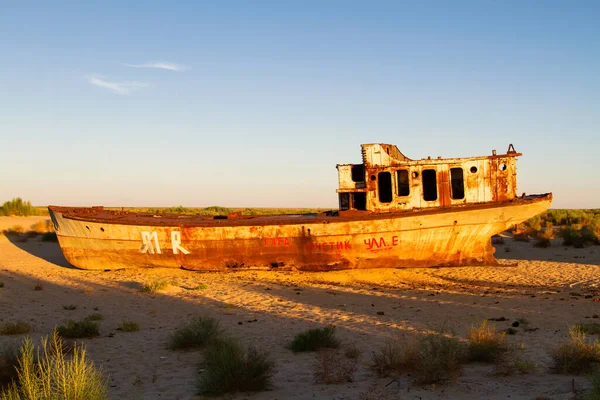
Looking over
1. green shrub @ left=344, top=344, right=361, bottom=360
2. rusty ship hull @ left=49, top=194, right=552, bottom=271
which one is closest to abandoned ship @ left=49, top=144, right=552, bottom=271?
rusty ship hull @ left=49, top=194, right=552, bottom=271

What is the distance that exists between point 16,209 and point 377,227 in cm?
4062

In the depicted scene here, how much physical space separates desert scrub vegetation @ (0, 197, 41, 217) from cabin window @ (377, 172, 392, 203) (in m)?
39.1

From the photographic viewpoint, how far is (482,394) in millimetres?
5535

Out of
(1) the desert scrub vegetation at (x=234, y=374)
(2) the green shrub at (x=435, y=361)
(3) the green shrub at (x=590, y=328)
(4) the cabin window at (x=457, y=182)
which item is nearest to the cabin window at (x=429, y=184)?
(4) the cabin window at (x=457, y=182)

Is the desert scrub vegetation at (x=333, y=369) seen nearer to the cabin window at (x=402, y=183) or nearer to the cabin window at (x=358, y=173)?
the cabin window at (x=402, y=183)

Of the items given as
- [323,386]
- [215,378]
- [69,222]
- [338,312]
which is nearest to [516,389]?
[323,386]

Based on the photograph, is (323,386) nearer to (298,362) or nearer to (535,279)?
(298,362)

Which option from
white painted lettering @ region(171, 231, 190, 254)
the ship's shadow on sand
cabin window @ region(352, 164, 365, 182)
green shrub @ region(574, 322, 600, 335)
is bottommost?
green shrub @ region(574, 322, 600, 335)

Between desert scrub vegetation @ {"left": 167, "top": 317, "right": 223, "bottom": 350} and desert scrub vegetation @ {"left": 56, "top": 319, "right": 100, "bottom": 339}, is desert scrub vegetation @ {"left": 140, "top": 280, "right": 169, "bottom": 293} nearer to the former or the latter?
desert scrub vegetation @ {"left": 56, "top": 319, "right": 100, "bottom": 339}

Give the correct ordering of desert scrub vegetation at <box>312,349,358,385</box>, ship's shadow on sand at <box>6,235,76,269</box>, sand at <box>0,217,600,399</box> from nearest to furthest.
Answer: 1. sand at <box>0,217,600,399</box>
2. desert scrub vegetation at <box>312,349,358,385</box>
3. ship's shadow on sand at <box>6,235,76,269</box>

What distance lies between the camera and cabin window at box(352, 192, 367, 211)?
1578cm

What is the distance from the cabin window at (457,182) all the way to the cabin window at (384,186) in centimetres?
181

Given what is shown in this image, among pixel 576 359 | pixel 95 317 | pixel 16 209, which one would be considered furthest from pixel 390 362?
pixel 16 209

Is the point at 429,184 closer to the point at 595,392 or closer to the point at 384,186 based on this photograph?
the point at 384,186
